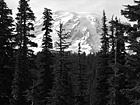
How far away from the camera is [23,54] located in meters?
28.8

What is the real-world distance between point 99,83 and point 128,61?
24.5 m

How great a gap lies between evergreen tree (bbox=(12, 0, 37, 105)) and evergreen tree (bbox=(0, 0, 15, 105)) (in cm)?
105

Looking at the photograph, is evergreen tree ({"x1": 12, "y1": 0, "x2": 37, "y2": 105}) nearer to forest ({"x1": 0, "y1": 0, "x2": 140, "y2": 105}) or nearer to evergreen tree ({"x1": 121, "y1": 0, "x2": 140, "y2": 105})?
forest ({"x1": 0, "y1": 0, "x2": 140, "y2": 105})

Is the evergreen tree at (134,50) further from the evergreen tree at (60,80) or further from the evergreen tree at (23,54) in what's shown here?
the evergreen tree at (60,80)

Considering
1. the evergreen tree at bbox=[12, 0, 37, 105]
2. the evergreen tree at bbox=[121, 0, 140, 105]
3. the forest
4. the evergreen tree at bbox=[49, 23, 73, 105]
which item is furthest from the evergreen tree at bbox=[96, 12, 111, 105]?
the evergreen tree at bbox=[121, 0, 140, 105]

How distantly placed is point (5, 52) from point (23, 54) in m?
3.28

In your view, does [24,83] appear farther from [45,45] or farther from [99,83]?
[99,83]

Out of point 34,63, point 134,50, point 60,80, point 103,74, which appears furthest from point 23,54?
point 103,74

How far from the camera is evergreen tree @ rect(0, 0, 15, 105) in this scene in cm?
2538

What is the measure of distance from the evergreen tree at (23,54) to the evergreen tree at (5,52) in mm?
1048

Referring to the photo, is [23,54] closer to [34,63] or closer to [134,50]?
[34,63]

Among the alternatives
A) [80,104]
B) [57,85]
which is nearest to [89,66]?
[80,104]

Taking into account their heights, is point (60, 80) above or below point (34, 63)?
below

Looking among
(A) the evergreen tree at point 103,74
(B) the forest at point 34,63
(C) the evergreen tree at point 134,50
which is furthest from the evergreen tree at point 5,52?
(A) the evergreen tree at point 103,74
